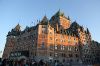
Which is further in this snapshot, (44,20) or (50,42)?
(44,20)

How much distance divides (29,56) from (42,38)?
9.23 metres

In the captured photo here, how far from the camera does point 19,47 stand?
64.9m

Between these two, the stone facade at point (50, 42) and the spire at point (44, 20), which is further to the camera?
the spire at point (44, 20)

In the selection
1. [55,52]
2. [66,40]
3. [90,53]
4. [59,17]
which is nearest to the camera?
[55,52]

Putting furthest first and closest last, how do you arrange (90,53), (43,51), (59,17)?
(59,17) → (90,53) → (43,51)

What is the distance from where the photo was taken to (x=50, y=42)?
57.2 m

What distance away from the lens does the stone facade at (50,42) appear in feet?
182

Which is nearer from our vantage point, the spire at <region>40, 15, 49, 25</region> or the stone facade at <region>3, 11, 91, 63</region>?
the stone facade at <region>3, 11, 91, 63</region>

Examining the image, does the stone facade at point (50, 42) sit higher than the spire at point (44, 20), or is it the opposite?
the spire at point (44, 20)

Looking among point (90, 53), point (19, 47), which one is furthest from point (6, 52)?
point (90, 53)

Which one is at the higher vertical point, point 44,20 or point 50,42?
point 44,20

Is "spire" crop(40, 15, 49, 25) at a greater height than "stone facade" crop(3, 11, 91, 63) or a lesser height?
greater

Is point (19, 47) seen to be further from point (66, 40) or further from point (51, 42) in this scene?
point (66, 40)

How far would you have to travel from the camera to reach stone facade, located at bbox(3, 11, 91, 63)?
182 ft
